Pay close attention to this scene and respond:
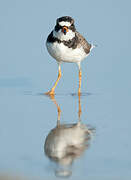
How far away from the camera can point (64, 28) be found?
30.2ft

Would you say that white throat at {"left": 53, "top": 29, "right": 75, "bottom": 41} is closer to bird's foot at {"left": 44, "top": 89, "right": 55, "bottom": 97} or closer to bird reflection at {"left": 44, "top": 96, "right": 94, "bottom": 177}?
bird's foot at {"left": 44, "top": 89, "right": 55, "bottom": 97}

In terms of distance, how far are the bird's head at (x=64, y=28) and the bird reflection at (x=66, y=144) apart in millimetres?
2127

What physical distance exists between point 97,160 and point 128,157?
37cm

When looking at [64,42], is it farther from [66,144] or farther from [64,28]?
[66,144]

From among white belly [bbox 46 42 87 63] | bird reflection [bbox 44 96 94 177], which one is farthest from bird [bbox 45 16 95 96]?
bird reflection [bbox 44 96 94 177]

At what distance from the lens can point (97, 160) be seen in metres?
5.91

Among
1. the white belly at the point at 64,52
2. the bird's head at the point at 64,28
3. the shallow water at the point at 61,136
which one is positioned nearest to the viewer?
the shallow water at the point at 61,136

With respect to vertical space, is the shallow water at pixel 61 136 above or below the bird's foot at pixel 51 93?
below

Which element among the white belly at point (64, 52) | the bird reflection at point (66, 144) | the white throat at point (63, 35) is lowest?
the bird reflection at point (66, 144)

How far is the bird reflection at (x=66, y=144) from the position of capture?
566cm

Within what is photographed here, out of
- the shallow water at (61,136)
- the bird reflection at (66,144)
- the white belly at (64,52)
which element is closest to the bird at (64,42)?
the white belly at (64,52)

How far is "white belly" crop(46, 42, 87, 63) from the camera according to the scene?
9383mm

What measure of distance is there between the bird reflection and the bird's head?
6.98ft

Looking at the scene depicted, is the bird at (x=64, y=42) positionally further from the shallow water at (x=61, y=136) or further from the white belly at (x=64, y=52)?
the shallow water at (x=61, y=136)
